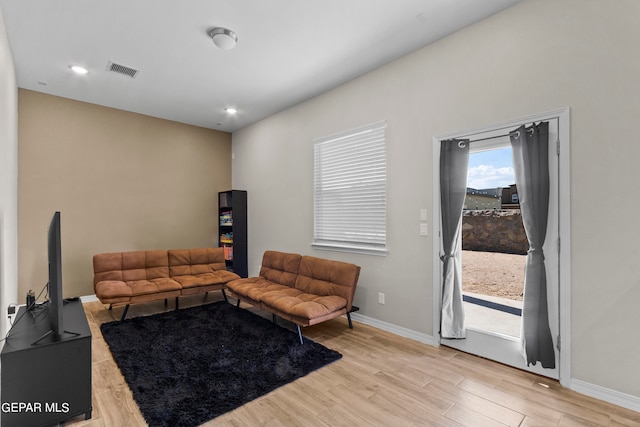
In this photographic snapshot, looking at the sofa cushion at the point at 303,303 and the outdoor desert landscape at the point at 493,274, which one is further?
the sofa cushion at the point at 303,303

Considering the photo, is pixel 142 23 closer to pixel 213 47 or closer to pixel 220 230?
pixel 213 47

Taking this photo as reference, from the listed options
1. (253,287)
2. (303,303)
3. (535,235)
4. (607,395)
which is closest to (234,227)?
(253,287)

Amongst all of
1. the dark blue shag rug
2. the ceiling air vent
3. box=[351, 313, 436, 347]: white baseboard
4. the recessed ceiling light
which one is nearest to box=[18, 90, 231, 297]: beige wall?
the recessed ceiling light

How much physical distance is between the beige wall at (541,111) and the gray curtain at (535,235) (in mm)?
168

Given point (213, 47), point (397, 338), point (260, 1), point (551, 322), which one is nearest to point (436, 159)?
point (551, 322)

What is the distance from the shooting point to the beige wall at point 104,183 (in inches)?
167

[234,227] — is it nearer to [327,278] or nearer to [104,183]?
[104,183]

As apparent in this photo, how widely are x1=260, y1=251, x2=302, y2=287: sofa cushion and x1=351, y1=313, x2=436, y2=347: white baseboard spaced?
36.5 inches

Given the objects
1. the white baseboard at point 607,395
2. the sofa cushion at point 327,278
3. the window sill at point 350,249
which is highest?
the window sill at point 350,249

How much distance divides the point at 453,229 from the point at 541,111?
46.7 inches

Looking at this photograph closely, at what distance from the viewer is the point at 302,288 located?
12.7 feet

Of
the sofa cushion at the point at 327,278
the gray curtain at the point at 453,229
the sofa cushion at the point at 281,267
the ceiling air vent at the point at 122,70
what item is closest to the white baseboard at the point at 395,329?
the gray curtain at the point at 453,229

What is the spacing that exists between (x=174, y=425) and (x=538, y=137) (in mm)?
3260

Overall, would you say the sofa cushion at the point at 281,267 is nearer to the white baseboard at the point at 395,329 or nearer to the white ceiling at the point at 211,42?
the white baseboard at the point at 395,329
